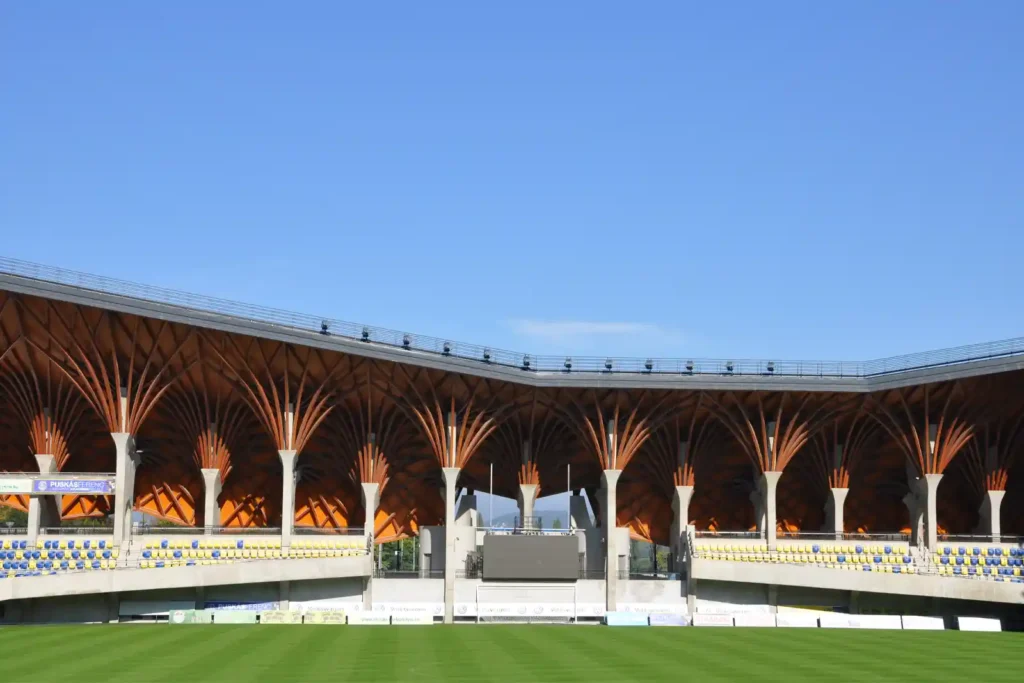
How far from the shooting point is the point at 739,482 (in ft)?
280

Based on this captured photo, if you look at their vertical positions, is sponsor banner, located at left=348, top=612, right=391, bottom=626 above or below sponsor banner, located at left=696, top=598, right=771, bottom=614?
above

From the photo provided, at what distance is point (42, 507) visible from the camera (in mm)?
69500

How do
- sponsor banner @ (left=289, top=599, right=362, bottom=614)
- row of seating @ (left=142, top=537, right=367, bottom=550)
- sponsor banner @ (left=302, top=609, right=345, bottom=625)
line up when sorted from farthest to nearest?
sponsor banner @ (left=289, top=599, right=362, bottom=614) → row of seating @ (left=142, top=537, right=367, bottom=550) → sponsor banner @ (left=302, top=609, right=345, bottom=625)

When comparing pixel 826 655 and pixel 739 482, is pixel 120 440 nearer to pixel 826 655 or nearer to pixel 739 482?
pixel 826 655

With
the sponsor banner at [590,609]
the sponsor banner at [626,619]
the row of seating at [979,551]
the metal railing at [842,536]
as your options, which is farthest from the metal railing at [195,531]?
the row of seating at [979,551]

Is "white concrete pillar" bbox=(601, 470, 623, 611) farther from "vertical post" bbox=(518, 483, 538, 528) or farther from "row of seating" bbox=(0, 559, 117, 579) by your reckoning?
"row of seating" bbox=(0, 559, 117, 579)

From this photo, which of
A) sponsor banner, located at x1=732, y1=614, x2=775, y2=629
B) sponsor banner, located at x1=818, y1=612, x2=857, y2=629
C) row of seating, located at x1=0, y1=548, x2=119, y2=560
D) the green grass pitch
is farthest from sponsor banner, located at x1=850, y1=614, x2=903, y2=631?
row of seating, located at x1=0, y1=548, x2=119, y2=560

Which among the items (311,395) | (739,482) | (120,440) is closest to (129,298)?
(120,440)

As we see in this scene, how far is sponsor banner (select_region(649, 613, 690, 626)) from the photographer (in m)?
58.2

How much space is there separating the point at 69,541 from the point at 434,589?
20.9 meters

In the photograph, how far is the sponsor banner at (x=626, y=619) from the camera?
58562 mm

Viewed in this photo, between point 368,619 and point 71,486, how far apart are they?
1738 centimetres

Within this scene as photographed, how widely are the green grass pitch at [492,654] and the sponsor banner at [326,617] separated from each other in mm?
3300

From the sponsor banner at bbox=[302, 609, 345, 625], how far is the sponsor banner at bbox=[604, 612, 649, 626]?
13339 millimetres
